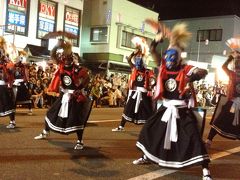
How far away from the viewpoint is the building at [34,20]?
70.8 ft

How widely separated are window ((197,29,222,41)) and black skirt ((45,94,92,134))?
3297 cm

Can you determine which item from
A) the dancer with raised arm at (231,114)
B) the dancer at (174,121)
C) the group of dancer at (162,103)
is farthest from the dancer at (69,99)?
the dancer with raised arm at (231,114)

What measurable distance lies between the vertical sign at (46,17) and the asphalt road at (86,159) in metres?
15.4

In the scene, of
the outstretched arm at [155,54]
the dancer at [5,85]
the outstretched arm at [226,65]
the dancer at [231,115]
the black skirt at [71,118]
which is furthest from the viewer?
the dancer at [5,85]

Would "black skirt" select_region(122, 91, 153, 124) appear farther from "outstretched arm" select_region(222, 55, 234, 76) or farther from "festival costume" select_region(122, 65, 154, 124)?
"outstretched arm" select_region(222, 55, 234, 76)

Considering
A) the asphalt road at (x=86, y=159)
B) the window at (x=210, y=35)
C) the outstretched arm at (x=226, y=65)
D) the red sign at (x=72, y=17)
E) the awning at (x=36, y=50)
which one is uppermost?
the window at (x=210, y=35)

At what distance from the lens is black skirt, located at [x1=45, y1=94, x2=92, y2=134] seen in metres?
7.14

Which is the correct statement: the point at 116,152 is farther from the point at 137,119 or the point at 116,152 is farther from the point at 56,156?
the point at 137,119

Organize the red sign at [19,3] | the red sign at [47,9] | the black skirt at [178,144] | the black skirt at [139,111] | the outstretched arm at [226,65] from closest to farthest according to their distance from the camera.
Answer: the black skirt at [178,144], the outstretched arm at [226,65], the black skirt at [139,111], the red sign at [19,3], the red sign at [47,9]

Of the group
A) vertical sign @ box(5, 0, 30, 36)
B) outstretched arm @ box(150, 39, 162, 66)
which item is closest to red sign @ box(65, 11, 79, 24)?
vertical sign @ box(5, 0, 30, 36)

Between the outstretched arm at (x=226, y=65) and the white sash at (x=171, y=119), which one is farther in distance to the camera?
the outstretched arm at (x=226, y=65)

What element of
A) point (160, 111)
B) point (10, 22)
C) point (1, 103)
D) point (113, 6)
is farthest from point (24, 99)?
point (113, 6)

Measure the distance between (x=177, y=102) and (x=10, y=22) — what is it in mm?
17862

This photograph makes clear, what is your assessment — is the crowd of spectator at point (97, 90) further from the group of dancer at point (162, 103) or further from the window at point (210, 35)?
the window at point (210, 35)
